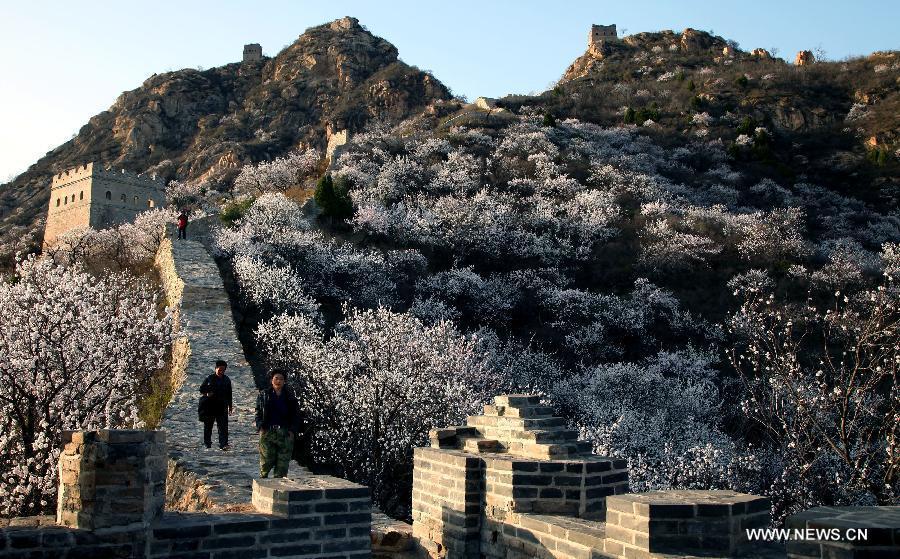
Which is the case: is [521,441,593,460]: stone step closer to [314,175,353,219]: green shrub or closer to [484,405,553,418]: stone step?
[484,405,553,418]: stone step

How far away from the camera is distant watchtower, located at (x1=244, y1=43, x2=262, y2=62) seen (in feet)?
310

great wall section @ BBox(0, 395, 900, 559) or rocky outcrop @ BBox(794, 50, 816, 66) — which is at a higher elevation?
rocky outcrop @ BBox(794, 50, 816, 66)

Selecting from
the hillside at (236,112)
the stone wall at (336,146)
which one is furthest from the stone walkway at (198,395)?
the hillside at (236,112)

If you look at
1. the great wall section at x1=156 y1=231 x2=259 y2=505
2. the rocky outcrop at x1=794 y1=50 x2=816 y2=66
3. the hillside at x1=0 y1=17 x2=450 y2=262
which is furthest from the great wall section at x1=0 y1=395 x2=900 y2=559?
the rocky outcrop at x1=794 y1=50 x2=816 y2=66

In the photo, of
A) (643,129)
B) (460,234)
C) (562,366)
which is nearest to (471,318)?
(562,366)

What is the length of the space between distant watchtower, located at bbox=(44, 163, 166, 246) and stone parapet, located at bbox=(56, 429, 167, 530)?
43018mm

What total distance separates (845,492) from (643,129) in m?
49.8

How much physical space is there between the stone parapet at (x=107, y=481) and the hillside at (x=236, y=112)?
62675mm

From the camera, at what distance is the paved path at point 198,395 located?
8578mm

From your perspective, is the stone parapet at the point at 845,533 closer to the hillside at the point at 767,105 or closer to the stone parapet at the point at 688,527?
the stone parapet at the point at 688,527

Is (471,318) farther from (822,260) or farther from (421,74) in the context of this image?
(421,74)

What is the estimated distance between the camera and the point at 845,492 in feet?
39.5

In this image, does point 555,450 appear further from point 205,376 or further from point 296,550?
point 205,376

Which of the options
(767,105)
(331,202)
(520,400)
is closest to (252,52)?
(767,105)
